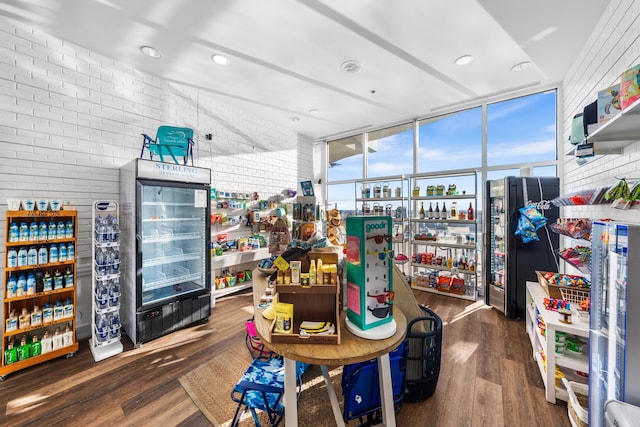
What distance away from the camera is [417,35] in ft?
9.18

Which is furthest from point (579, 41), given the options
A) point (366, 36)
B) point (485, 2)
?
point (366, 36)

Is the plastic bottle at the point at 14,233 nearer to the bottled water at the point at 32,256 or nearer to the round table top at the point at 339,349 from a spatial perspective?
the bottled water at the point at 32,256

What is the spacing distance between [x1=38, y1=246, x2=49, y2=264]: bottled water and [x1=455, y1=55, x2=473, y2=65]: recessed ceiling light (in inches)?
202

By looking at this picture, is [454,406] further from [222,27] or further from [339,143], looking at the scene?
[339,143]

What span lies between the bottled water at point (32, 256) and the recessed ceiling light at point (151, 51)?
248 centimetres

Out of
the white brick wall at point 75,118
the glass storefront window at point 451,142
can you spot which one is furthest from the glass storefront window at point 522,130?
the white brick wall at point 75,118

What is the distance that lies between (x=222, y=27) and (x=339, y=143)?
169 inches

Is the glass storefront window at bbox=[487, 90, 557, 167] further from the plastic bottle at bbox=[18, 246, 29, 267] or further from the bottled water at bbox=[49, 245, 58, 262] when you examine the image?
the plastic bottle at bbox=[18, 246, 29, 267]

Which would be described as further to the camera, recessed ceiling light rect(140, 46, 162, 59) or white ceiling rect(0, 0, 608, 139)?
recessed ceiling light rect(140, 46, 162, 59)

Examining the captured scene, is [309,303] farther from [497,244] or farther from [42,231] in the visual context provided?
[497,244]

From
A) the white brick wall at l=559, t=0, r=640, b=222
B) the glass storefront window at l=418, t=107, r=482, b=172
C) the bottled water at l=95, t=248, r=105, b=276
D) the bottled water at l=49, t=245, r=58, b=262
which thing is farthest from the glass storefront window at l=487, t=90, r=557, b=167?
the bottled water at l=49, t=245, r=58, b=262

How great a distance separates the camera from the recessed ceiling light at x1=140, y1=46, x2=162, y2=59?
119 inches

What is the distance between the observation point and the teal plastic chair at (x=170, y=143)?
3357 mm

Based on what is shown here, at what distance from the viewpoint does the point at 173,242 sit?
3.66m
